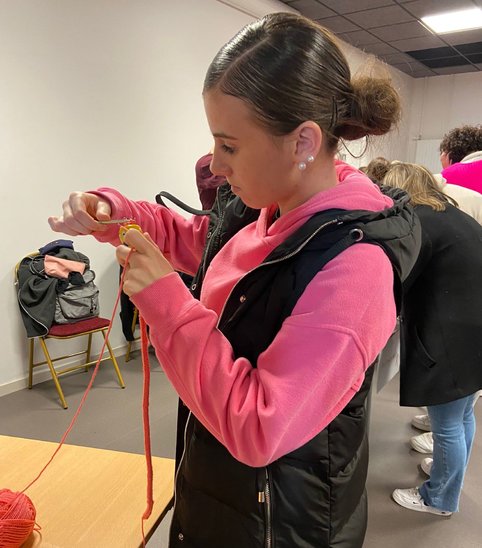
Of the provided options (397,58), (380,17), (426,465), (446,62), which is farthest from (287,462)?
(446,62)

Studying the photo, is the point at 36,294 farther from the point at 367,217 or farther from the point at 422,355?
the point at 367,217

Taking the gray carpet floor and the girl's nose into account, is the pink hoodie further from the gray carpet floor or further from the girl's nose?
the gray carpet floor

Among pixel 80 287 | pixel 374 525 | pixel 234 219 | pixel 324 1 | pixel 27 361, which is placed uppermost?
pixel 324 1

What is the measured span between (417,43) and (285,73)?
21.0ft

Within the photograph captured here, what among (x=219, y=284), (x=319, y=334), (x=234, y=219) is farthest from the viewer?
(x=234, y=219)

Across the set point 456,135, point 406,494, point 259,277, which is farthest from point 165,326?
point 456,135

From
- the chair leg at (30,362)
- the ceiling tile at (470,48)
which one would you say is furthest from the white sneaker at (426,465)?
the ceiling tile at (470,48)

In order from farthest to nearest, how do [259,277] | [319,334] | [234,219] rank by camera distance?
[234,219] → [259,277] → [319,334]

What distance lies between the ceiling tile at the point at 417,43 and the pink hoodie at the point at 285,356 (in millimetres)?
6313

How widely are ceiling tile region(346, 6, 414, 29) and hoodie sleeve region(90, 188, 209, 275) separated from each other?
4777mm

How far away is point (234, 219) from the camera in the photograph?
0.96m

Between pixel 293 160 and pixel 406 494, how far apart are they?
199 centimetres

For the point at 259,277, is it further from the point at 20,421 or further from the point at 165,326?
the point at 20,421

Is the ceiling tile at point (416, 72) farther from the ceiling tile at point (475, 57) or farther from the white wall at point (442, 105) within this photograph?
the ceiling tile at point (475, 57)
